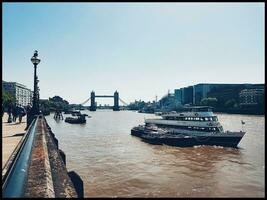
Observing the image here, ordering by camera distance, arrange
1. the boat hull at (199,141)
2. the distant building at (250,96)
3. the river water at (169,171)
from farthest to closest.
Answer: the distant building at (250,96) → the boat hull at (199,141) → the river water at (169,171)

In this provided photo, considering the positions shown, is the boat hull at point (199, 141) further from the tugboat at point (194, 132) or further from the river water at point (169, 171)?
the river water at point (169, 171)

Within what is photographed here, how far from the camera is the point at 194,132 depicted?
5466cm

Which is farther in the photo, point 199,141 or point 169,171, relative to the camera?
point 199,141

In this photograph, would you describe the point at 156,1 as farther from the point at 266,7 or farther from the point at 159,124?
the point at 159,124

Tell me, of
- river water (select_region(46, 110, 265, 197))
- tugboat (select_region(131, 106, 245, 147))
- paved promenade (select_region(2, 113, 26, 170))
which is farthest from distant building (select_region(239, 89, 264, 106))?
paved promenade (select_region(2, 113, 26, 170))

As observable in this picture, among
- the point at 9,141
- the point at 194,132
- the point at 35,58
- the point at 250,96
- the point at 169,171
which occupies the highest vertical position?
the point at 250,96

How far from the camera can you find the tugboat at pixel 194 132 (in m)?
49.2

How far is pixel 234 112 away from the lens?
16312cm

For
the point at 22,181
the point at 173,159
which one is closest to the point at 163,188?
the point at 173,159

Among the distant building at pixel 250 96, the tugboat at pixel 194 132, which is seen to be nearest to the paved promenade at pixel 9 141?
the tugboat at pixel 194 132

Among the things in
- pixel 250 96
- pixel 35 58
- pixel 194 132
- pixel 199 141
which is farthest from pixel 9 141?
pixel 250 96

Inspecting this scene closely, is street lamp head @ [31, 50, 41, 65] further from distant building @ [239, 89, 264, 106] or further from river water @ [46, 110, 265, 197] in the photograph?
distant building @ [239, 89, 264, 106]

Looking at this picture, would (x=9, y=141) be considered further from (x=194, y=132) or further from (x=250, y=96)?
(x=250, y=96)

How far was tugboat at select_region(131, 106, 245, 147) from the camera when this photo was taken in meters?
49.2
